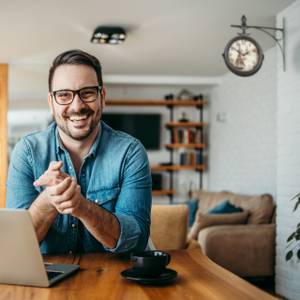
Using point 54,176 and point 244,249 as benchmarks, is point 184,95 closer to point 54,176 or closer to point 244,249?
point 244,249

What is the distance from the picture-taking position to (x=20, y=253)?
1.15 metres

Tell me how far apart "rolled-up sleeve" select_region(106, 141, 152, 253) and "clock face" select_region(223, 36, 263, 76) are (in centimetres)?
280

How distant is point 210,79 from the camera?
777 cm

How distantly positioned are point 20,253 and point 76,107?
0.52 metres

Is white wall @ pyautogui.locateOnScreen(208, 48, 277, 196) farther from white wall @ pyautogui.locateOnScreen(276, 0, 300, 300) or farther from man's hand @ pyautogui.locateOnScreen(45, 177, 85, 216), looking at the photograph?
man's hand @ pyautogui.locateOnScreen(45, 177, 85, 216)

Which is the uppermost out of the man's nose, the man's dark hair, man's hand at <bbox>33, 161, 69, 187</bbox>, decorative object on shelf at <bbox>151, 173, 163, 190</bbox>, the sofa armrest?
the man's dark hair

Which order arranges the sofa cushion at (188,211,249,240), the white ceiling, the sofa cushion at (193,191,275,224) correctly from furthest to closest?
the sofa cushion at (193,191,275,224), the sofa cushion at (188,211,249,240), the white ceiling

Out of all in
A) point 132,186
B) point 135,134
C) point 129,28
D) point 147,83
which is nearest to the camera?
point 132,186

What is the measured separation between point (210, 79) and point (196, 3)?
354cm

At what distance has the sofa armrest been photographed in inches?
185

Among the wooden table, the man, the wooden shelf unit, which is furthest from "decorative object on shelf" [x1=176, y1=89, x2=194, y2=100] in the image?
the wooden table

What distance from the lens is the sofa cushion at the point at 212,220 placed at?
494 cm

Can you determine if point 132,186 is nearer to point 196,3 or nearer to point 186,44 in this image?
point 196,3

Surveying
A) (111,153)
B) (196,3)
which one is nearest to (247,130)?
(196,3)
